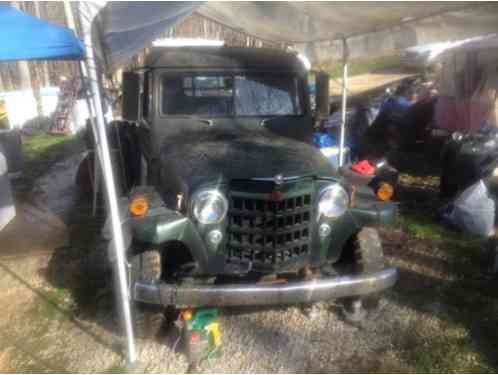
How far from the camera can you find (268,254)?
2.86m

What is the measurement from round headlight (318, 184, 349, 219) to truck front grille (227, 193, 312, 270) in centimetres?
10

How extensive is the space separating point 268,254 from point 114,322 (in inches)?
54.8

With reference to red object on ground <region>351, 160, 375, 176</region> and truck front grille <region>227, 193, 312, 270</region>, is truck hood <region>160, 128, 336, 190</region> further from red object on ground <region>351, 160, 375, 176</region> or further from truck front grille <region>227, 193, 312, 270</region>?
red object on ground <region>351, 160, 375, 176</region>

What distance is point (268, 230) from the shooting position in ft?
9.09

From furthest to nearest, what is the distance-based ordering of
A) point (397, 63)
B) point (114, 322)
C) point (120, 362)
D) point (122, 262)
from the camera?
point (397, 63), point (114, 322), point (120, 362), point (122, 262)

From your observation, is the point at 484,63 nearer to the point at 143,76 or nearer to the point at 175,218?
the point at 143,76

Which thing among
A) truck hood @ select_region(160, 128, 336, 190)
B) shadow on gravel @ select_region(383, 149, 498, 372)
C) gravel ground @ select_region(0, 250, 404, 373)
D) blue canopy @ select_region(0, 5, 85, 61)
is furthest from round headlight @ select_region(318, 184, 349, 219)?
blue canopy @ select_region(0, 5, 85, 61)

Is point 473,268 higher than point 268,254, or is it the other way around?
point 268,254

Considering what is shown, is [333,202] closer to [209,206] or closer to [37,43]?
[209,206]

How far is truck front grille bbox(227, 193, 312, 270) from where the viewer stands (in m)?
2.75

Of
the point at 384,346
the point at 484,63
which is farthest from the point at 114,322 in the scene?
the point at 484,63

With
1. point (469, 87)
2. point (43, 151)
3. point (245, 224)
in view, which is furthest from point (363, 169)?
point (43, 151)

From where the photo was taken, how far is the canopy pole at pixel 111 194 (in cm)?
243

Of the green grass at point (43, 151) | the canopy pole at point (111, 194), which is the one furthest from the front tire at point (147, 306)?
the green grass at point (43, 151)
